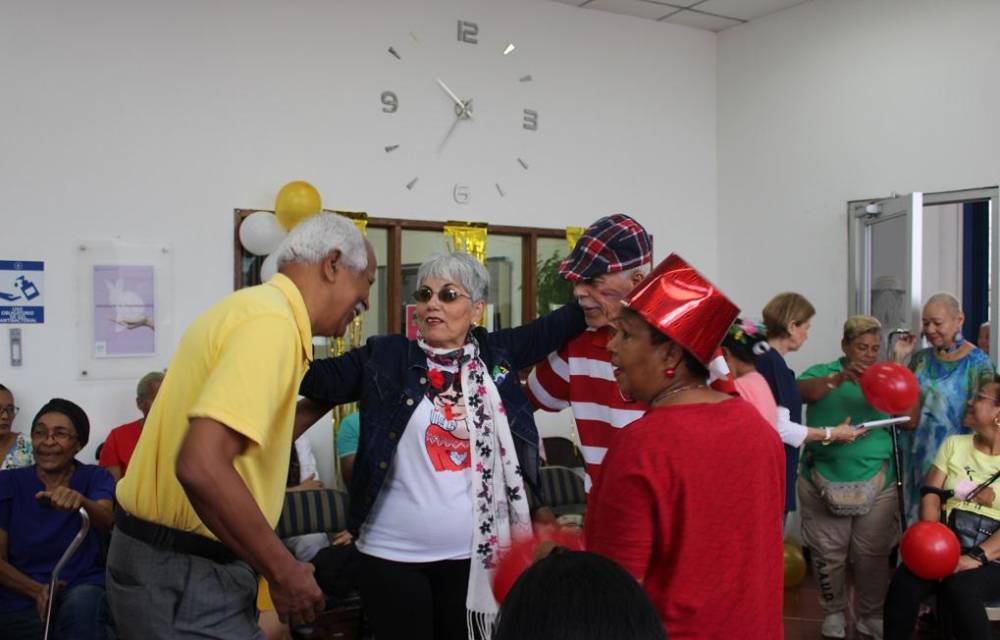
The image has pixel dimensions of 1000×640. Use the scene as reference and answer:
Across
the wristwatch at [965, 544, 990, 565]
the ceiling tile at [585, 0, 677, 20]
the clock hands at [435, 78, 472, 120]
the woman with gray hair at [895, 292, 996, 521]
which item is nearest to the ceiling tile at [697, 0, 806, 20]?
the ceiling tile at [585, 0, 677, 20]

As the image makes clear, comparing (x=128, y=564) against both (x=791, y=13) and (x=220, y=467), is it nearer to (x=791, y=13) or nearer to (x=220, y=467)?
(x=220, y=467)

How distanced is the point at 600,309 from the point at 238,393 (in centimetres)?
104

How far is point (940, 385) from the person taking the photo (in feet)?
16.1

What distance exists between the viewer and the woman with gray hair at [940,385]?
4855mm

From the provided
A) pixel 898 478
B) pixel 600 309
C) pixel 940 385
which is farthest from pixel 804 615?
pixel 600 309

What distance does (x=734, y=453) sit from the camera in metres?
1.59

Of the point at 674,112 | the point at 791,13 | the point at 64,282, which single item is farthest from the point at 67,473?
the point at 791,13

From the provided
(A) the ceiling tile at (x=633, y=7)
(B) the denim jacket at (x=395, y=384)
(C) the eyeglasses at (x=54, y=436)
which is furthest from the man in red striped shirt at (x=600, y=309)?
(A) the ceiling tile at (x=633, y=7)

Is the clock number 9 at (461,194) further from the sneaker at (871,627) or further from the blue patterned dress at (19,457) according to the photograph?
the sneaker at (871,627)

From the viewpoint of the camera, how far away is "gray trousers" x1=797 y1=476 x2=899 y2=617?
15.8 feet

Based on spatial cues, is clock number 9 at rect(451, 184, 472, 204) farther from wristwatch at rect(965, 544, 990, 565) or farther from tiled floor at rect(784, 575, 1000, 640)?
wristwatch at rect(965, 544, 990, 565)

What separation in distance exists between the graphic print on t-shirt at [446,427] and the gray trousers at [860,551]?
3051 millimetres

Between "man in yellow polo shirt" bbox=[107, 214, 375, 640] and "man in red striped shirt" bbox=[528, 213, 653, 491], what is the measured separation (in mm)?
650

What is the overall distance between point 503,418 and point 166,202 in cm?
328
